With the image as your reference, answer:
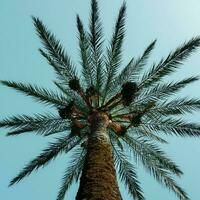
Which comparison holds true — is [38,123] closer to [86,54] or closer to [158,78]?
[86,54]

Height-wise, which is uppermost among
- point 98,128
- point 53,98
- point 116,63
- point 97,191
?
point 116,63

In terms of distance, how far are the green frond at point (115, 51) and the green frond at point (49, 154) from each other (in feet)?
Answer: 6.07

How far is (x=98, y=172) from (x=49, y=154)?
4.98 m

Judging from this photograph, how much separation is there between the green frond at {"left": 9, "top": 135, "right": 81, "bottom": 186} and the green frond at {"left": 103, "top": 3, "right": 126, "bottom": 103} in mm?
1851

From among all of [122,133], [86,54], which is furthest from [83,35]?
[122,133]

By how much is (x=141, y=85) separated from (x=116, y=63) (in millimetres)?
1127

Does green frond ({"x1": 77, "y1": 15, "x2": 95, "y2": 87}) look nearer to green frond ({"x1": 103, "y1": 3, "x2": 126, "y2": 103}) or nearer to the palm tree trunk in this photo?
green frond ({"x1": 103, "y1": 3, "x2": 126, "y2": 103})

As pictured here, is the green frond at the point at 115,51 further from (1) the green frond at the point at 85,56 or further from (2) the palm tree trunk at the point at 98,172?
(2) the palm tree trunk at the point at 98,172

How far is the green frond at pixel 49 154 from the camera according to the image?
40.9 ft

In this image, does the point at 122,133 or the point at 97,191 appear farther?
the point at 122,133

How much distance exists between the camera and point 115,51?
44.3 feet

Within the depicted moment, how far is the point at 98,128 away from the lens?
10.1 m

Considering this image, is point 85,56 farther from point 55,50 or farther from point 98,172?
point 98,172

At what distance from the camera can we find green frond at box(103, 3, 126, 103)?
1331cm
